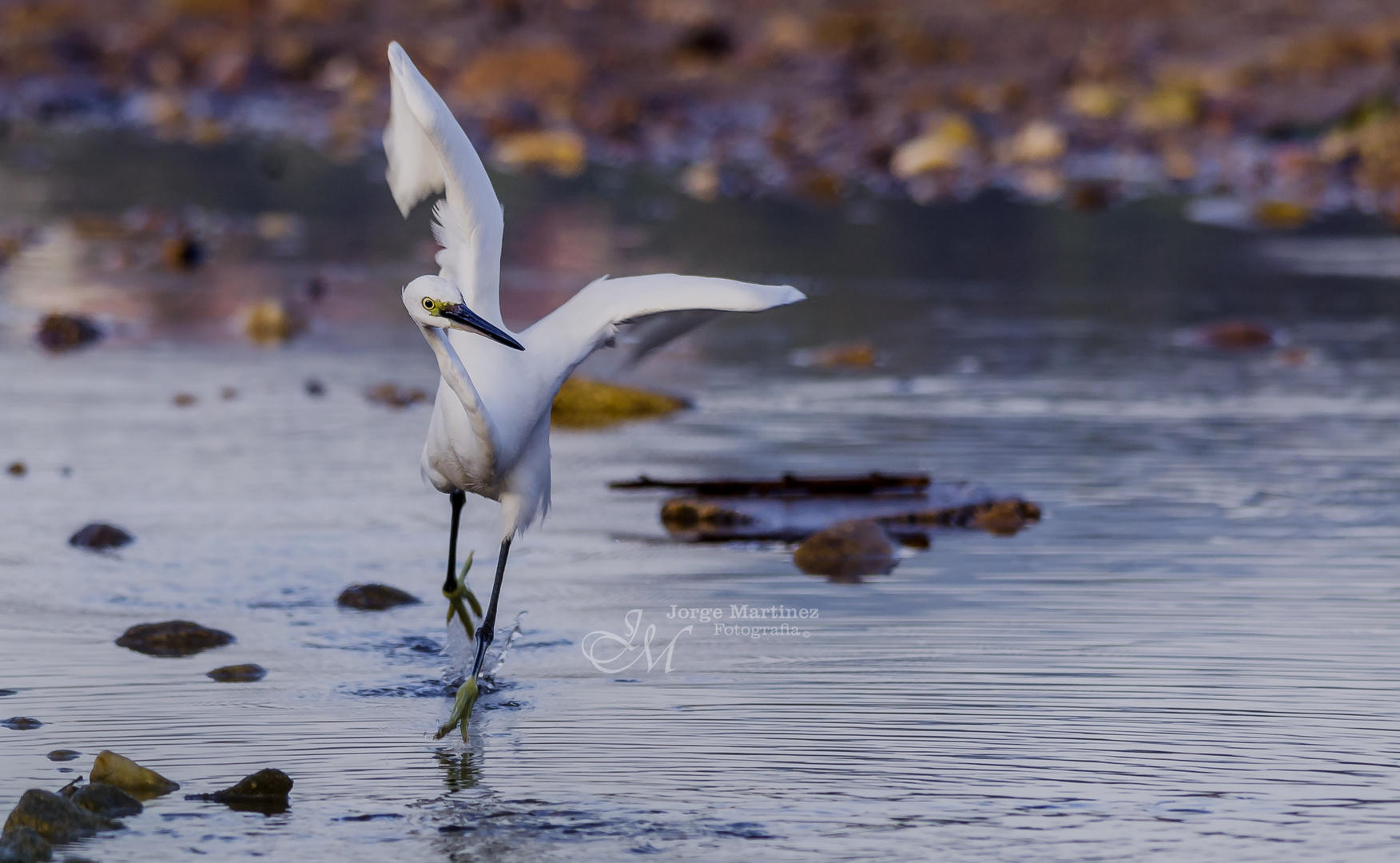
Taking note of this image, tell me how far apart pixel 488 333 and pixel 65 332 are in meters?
6.52

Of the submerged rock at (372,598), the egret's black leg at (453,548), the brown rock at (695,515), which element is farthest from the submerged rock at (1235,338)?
the submerged rock at (372,598)

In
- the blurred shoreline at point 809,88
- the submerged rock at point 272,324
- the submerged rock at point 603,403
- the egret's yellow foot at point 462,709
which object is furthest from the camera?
the blurred shoreline at point 809,88

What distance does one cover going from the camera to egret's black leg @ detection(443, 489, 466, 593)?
21.7 feet

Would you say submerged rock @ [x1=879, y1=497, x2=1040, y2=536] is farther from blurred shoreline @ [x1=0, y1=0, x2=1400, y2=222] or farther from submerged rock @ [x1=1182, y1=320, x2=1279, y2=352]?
blurred shoreline @ [x1=0, y1=0, x2=1400, y2=222]

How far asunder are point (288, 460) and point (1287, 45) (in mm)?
A: 27497

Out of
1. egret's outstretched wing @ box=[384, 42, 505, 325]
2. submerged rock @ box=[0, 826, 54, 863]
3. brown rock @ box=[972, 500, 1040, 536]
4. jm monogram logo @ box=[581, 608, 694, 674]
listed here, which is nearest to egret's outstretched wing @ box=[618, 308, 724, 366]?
egret's outstretched wing @ box=[384, 42, 505, 325]

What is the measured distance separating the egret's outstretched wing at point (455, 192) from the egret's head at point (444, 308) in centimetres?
52

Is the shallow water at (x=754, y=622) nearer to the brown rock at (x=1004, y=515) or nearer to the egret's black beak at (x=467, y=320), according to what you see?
the brown rock at (x=1004, y=515)

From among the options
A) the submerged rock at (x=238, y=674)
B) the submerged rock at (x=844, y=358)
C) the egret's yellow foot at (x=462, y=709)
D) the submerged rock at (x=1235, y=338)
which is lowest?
the egret's yellow foot at (x=462, y=709)

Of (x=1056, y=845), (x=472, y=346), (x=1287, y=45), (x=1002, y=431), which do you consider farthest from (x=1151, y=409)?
(x=1287, y=45)

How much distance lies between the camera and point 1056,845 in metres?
4.61

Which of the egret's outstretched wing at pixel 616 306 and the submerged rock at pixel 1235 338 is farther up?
the submerged rock at pixel 1235 338

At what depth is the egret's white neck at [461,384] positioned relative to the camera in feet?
19.2

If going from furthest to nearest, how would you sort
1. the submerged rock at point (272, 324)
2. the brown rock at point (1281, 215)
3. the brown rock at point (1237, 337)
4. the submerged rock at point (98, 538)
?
the brown rock at point (1281, 215), the submerged rock at point (272, 324), the brown rock at point (1237, 337), the submerged rock at point (98, 538)
